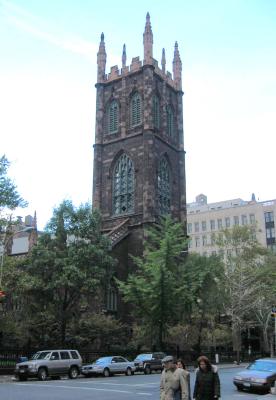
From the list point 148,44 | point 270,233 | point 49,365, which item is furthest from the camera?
point 270,233

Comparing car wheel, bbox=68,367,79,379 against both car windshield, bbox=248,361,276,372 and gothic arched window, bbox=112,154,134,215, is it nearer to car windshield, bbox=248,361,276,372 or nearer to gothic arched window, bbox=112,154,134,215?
car windshield, bbox=248,361,276,372

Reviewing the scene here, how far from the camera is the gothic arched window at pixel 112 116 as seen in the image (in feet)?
196

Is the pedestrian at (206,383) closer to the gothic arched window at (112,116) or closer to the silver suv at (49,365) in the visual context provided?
the silver suv at (49,365)

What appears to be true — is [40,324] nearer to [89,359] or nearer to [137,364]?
[89,359]

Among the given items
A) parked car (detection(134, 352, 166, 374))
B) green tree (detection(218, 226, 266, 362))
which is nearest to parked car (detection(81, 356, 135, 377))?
parked car (detection(134, 352, 166, 374))

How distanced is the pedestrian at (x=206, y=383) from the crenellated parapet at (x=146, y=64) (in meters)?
51.6

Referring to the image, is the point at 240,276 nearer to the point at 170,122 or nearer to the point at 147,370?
the point at 170,122

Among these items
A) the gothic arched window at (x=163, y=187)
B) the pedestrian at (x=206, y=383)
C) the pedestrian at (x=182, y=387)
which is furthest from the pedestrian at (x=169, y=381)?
the gothic arched window at (x=163, y=187)

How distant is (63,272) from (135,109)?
1098 inches

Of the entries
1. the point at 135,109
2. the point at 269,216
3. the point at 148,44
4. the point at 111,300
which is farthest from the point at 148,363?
the point at 269,216

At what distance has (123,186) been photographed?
56.2 meters

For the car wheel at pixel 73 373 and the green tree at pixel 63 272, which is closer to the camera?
the car wheel at pixel 73 373

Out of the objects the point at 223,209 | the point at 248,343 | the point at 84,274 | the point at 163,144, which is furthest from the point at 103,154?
the point at 223,209

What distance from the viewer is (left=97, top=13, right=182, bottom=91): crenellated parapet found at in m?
58.2
